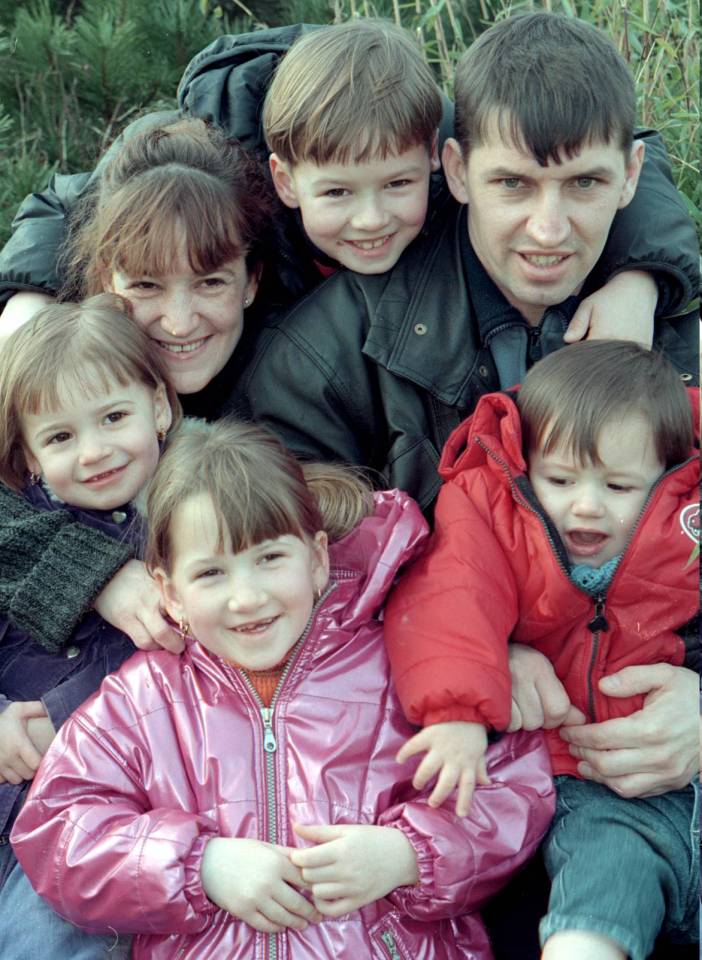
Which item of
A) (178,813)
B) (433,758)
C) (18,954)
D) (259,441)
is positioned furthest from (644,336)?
(18,954)

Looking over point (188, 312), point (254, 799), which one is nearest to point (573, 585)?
point (254, 799)

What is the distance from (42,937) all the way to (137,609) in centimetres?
63

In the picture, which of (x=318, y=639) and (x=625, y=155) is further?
(x=625, y=155)

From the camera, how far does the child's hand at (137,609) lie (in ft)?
8.59

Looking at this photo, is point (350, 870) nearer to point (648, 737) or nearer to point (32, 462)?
point (648, 737)

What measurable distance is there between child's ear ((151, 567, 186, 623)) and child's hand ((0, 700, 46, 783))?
0.40 m

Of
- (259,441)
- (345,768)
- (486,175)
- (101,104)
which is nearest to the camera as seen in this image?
(345,768)

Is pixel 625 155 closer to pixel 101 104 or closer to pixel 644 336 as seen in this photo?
pixel 644 336

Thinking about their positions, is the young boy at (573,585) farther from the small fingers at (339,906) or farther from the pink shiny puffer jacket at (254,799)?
the small fingers at (339,906)

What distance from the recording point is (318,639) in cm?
256

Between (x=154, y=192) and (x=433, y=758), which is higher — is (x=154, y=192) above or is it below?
above

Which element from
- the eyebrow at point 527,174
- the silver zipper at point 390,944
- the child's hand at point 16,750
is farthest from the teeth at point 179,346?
the silver zipper at point 390,944

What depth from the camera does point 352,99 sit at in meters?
2.92

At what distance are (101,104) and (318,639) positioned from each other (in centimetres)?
320
